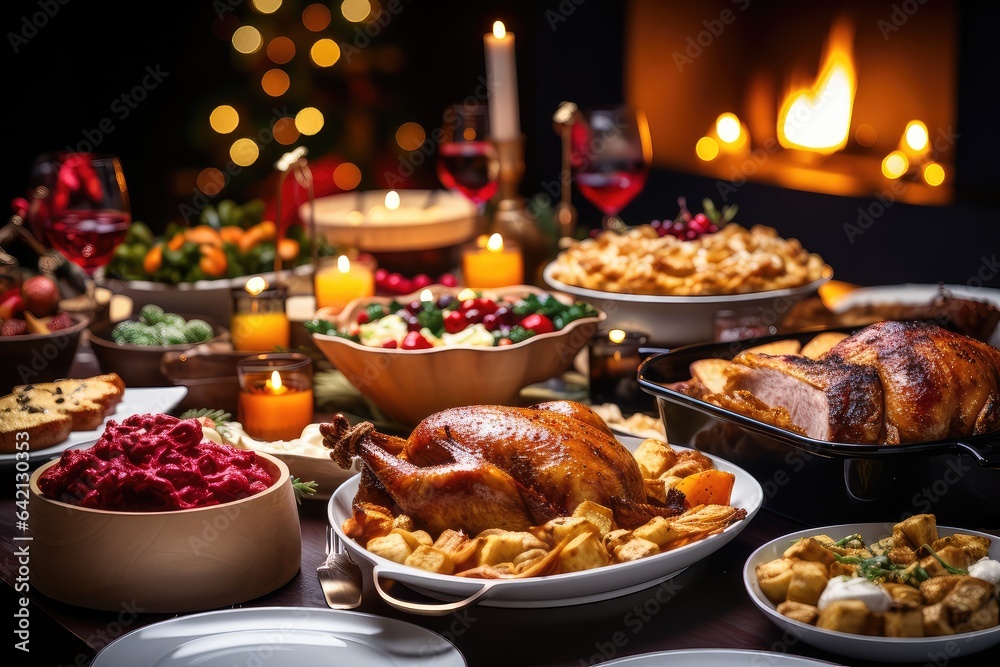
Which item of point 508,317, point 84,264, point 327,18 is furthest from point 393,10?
point 508,317

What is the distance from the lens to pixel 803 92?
455 centimetres

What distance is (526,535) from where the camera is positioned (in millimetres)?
1075

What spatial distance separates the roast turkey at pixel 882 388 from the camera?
121 centimetres

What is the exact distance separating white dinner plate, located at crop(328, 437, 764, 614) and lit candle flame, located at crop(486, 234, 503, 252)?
1.22 meters

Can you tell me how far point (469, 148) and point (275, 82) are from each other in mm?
2400

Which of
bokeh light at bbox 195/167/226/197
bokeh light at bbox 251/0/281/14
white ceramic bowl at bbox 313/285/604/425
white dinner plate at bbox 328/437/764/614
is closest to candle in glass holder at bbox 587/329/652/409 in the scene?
white ceramic bowl at bbox 313/285/604/425

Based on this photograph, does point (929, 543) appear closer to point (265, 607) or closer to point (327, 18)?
point (265, 607)

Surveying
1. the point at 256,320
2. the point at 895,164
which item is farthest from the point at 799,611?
the point at 895,164

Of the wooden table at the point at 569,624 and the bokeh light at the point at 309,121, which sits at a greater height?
the bokeh light at the point at 309,121

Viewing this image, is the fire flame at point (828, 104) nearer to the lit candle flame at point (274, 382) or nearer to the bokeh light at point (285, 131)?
the bokeh light at point (285, 131)

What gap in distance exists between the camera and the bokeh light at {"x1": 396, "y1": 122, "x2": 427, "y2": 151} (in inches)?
195

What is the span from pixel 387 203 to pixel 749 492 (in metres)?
1.62

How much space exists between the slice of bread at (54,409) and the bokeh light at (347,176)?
332 cm

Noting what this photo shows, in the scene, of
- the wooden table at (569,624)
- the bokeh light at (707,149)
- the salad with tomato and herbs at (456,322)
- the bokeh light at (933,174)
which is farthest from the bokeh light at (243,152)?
the wooden table at (569,624)
